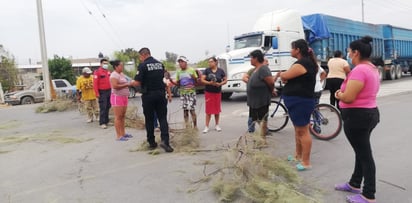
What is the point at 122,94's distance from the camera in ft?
24.2

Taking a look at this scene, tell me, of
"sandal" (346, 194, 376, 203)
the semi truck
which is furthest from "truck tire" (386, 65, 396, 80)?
"sandal" (346, 194, 376, 203)

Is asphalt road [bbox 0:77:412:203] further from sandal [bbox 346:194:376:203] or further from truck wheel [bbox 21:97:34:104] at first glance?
truck wheel [bbox 21:97:34:104]

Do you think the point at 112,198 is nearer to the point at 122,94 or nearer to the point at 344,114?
the point at 344,114

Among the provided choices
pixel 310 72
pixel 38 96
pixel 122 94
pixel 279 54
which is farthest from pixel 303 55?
pixel 38 96

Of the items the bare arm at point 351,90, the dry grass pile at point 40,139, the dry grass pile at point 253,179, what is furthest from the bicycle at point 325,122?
the dry grass pile at point 40,139

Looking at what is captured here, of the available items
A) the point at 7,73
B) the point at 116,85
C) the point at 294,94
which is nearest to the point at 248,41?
the point at 116,85

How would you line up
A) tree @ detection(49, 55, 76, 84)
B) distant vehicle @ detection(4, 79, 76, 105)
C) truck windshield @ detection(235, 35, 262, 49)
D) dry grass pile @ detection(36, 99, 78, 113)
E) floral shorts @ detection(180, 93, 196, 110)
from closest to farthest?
1. floral shorts @ detection(180, 93, 196, 110)
2. dry grass pile @ detection(36, 99, 78, 113)
3. truck windshield @ detection(235, 35, 262, 49)
4. distant vehicle @ detection(4, 79, 76, 105)
5. tree @ detection(49, 55, 76, 84)

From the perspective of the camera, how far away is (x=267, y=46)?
1518 centimetres

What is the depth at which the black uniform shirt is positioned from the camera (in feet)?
20.3

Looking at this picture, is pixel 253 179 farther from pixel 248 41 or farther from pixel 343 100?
pixel 248 41

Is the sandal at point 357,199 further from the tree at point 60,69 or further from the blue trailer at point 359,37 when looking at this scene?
the tree at point 60,69

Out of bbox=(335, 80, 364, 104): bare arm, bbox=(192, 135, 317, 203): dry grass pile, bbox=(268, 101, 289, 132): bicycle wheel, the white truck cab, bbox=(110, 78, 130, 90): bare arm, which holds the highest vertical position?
the white truck cab

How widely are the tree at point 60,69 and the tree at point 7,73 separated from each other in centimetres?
349

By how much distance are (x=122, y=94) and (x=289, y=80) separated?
3.72 metres
